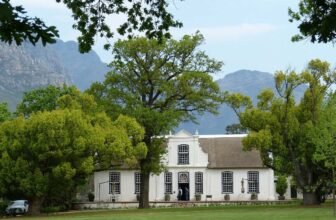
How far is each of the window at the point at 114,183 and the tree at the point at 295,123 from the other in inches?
827

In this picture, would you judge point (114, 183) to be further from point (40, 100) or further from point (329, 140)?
point (329, 140)

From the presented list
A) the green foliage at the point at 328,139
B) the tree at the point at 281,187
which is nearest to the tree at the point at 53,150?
the green foliage at the point at 328,139

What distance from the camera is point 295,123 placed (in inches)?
1882

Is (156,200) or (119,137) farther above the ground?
(119,137)

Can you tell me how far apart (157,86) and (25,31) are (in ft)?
145

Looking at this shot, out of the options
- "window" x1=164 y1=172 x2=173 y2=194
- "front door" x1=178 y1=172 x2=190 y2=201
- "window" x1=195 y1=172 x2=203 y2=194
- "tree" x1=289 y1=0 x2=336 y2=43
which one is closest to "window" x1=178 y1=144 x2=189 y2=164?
"front door" x1=178 y1=172 x2=190 y2=201

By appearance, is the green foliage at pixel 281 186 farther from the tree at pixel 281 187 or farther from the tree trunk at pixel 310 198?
the tree trunk at pixel 310 198

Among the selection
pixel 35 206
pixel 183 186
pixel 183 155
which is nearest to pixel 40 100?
pixel 183 155

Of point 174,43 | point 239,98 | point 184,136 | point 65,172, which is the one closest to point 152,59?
point 174,43

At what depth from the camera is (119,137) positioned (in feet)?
150

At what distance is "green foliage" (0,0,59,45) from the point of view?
6.07m

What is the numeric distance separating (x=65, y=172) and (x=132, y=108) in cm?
906

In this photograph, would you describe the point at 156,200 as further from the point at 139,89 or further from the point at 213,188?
the point at 139,89

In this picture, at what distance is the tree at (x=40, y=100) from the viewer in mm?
63281
